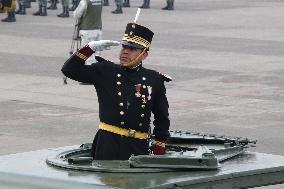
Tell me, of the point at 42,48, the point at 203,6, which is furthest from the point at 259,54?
the point at 203,6

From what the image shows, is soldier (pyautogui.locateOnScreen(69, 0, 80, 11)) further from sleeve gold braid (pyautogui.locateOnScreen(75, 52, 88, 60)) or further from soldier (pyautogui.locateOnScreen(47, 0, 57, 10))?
sleeve gold braid (pyautogui.locateOnScreen(75, 52, 88, 60))

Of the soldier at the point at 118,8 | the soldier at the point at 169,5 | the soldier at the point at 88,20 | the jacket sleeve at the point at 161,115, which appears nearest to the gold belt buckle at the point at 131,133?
the jacket sleeve at the point at 161,115

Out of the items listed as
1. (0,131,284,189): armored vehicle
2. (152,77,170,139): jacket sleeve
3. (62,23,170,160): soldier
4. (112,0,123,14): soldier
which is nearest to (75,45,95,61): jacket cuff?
(62,23,170,160): soldier

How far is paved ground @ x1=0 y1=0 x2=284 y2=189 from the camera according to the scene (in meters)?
13.9

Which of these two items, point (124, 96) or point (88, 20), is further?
point (88, 20)

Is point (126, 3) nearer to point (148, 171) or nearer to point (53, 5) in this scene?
point (53, 5)

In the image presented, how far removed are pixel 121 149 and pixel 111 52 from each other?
16.7m

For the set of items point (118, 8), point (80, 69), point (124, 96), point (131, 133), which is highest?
Answer: point (80, 69)

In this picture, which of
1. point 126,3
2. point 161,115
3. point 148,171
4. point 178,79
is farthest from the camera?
point 126,3

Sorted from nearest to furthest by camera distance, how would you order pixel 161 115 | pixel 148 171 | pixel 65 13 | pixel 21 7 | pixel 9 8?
pixel 148 171
pixel 161 115
pixel 9 8
pixel 65 13
pixel 21 7

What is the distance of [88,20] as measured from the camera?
62.0 ft

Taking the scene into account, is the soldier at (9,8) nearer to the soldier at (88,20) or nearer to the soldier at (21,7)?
the soldier at (21,7)

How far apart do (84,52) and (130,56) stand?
29 cm

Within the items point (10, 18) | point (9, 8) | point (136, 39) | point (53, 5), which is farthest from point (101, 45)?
point (53, 5)
